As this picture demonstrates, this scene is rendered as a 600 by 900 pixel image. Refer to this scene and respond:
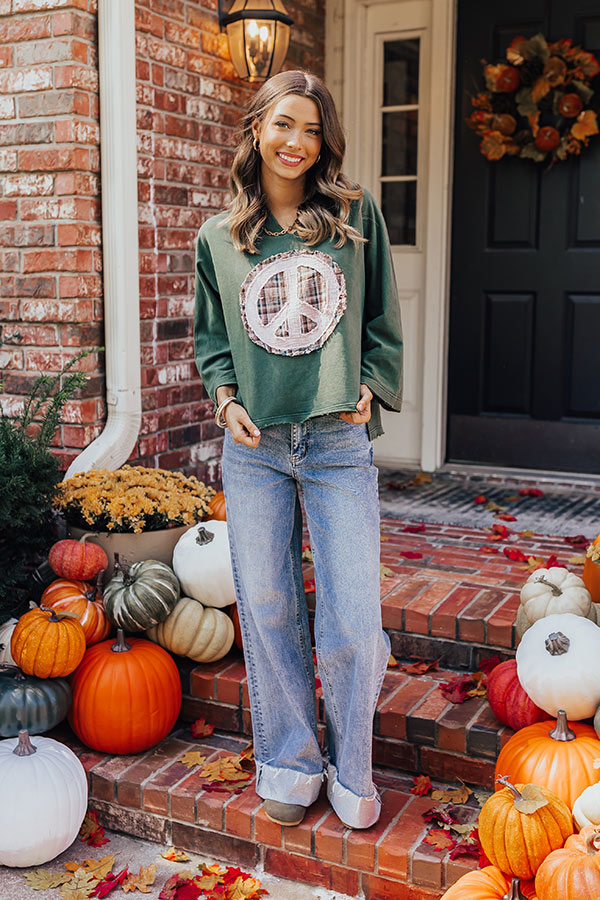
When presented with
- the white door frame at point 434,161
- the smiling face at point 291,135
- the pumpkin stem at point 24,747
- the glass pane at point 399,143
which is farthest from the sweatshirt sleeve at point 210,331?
the glass pane at point 399,143

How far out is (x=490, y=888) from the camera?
6.88ft

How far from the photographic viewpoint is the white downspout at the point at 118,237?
348cm

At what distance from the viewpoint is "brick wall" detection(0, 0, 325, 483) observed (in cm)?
347

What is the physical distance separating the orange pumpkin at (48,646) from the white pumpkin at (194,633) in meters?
0.28

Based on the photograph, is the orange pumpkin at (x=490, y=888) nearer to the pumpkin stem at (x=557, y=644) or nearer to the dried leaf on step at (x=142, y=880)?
the pumpkin stem at (x=557, y=644)

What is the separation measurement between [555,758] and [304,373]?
3.46 feet

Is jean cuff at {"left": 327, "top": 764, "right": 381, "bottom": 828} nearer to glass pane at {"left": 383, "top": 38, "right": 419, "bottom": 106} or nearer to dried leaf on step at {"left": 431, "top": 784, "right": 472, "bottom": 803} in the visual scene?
dried leaf on step at {"left": 431, "top": 784, "right": 472, "bottom": 803}

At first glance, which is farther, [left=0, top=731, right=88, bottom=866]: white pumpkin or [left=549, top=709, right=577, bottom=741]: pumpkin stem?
[left=0, top=731, right=88, bottom=866]: white pumpkin

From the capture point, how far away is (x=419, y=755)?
2.69 m

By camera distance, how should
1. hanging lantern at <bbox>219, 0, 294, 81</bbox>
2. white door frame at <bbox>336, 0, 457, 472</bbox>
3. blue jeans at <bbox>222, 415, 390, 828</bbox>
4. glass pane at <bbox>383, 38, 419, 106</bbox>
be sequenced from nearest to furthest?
blue jeans at <bbox>222, 415, 390, 828</bbox> < hanging lantern at <bbox>219, 0, 294, 81</bbox> < white door frame at <bbox>336, 0, 457, 472</bbox> < glass pane at <bbox>383, 38, 419, 106</bbox>

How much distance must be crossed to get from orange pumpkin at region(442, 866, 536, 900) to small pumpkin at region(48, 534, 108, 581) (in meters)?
1.53

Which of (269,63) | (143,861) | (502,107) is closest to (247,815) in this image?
(143,861)

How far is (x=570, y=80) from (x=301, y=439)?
2998 millimetres

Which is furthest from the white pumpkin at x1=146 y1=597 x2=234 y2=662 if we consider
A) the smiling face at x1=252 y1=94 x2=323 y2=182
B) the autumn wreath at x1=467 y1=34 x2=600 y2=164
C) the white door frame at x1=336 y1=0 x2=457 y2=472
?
the autumn wreath at x1=467 y1=34 x2=600 y2=164
